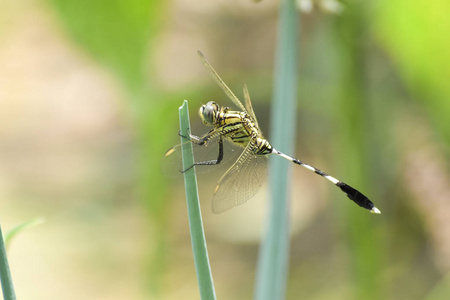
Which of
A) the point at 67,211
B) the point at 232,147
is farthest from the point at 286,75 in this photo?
the point at 67,211

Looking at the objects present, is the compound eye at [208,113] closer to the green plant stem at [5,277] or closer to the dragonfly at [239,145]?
the dragonfly at [239,145]

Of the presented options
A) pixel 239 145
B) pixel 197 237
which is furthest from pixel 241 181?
pixel 197 237

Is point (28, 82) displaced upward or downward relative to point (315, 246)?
upward

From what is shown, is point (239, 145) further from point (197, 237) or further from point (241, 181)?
point (197, 237)

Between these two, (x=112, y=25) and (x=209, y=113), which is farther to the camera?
(x=112, y=25)

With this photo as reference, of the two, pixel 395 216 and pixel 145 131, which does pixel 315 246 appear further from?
pixel 145 131

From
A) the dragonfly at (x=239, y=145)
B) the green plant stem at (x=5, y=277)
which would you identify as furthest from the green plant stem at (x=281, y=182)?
the green plant stem at (x=5, y=277)
